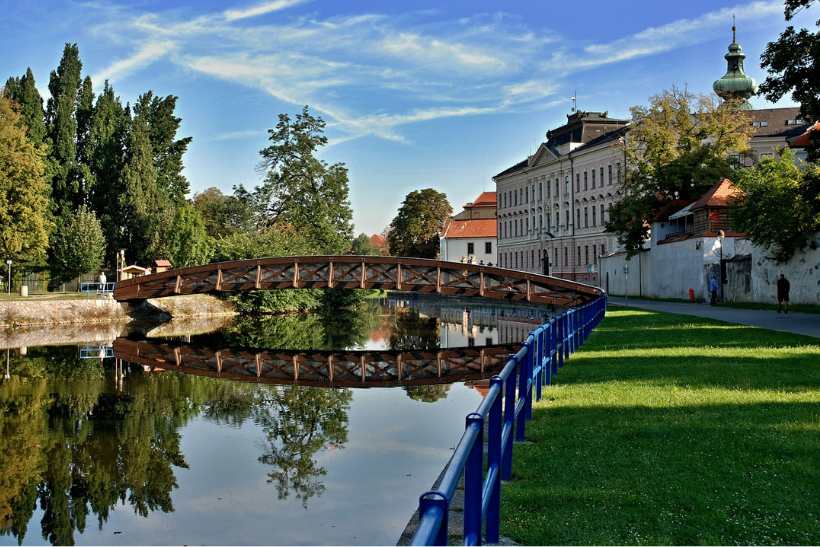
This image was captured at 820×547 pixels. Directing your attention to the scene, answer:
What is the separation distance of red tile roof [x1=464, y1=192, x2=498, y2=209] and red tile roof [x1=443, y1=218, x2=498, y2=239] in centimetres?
359

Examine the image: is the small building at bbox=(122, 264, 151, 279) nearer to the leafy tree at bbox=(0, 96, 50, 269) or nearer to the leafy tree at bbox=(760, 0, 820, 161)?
the leafy tree at bbox=(0, 96, 50, 269)

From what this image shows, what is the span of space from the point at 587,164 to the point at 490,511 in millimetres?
72394

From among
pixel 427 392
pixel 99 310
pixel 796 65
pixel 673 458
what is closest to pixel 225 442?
pixel 427 392

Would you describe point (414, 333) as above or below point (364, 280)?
below

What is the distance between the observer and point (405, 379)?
58.5ft

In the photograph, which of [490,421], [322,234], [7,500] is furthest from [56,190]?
[490,421]

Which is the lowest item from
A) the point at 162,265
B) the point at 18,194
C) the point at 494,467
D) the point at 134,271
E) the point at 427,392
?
the point at 427,392

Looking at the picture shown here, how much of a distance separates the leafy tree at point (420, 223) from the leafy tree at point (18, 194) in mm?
59913

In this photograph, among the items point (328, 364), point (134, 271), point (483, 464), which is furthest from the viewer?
point (134, 271)

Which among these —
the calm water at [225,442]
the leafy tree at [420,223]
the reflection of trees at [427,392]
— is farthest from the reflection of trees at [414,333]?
the leafy tree at [420,223]

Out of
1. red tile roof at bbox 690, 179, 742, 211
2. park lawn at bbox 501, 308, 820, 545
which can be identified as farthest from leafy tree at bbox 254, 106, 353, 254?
park lawn at bbox 501, 308, 820, 545

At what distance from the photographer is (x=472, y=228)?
4139 inches

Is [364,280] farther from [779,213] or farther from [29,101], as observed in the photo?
[29,101]

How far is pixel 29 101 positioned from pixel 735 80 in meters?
65.1
